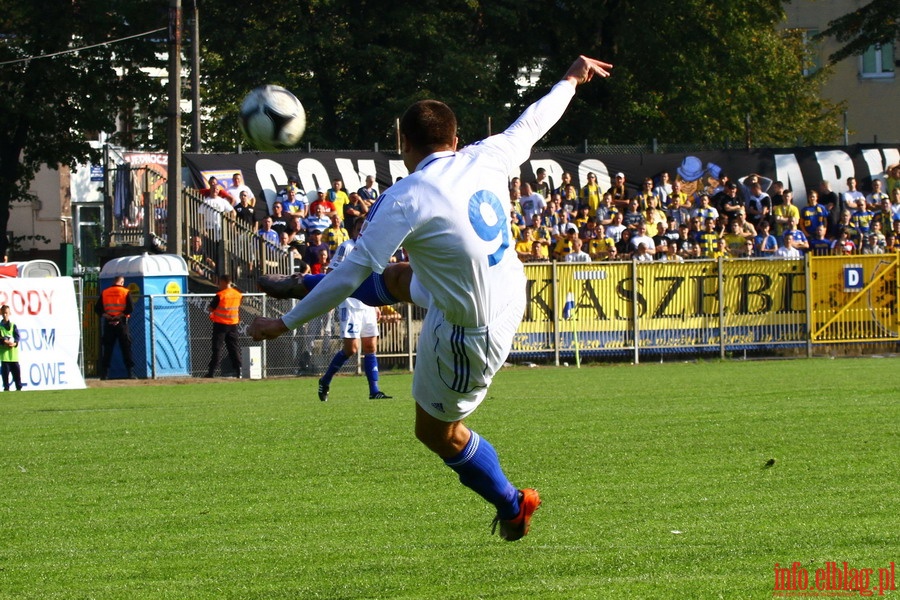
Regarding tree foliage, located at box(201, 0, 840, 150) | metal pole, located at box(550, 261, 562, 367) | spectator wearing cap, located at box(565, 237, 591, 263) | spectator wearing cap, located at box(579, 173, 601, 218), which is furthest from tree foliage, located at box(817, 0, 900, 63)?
metal pole, located at box(550, 261, 562, 367)

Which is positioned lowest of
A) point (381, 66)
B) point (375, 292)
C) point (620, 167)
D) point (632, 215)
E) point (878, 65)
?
point (375, 292)

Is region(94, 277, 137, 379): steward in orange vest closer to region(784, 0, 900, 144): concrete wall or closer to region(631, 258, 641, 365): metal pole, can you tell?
region(631, 258, 641, 365): metal pole

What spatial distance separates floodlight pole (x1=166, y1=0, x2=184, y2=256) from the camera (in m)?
23.5

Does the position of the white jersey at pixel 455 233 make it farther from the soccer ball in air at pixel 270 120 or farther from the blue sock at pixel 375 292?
the soccer ball in air at pixel 270 120

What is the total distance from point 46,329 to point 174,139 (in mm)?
4982

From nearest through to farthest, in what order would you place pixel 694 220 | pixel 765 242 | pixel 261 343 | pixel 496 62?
pixel 261 343
pixel 765 242
pixel 694 220
pixel 496 62

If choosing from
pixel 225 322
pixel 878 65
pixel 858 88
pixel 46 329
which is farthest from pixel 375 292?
pixel 878 65

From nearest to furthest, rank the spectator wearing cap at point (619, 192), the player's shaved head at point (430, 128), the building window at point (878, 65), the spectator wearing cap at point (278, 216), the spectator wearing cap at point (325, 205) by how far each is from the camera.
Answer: the player's shaved head at point (430, 128) → the spectator wearing cap at point (278, 216) → the spectator wearing cap at point (325, 205) → the spectator wearing cap at point (619, 192) → the building window at point (878, 65)

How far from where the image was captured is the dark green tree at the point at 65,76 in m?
36.9

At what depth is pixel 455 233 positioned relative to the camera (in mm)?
A: 5336

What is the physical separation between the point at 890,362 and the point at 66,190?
37.6 meters

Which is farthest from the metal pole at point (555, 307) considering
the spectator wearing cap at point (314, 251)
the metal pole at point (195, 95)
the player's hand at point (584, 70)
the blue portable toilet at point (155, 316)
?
the player's hand at point (584, 70)

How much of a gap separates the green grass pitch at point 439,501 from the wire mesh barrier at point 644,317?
912 centimetres

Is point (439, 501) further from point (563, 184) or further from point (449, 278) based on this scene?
point (563, 184)
